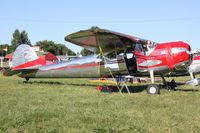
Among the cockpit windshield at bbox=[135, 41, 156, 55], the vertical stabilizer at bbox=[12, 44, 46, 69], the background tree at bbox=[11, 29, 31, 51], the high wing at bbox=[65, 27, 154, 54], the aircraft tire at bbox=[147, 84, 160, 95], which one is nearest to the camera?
the aircraft tire at bbox=[147, 84, 160, 95]

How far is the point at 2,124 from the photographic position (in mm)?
5402

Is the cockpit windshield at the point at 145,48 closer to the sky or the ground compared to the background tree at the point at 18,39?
closer to the ground

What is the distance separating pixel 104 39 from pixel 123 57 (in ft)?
3.62

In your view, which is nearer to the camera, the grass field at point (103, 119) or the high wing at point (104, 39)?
the grass field at point (103, 119)

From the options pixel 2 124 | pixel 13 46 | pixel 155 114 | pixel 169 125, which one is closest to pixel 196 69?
pixel 155 114

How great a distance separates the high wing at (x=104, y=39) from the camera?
11.5 m

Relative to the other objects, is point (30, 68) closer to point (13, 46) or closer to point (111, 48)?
point (111, 48)

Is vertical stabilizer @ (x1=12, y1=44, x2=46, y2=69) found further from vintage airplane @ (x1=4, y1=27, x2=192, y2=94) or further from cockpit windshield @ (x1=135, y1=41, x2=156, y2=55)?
cockpit windshield @ (x1=135, y1=41, x2=156, y2=55)

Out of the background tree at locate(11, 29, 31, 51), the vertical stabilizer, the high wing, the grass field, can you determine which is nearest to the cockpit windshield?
the high wing

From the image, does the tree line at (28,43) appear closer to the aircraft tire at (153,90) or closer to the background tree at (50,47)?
the background tree at (50,47)

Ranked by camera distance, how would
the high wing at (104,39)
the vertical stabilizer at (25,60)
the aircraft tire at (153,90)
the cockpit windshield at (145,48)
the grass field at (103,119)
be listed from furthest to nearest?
the vertical stabilizer at (25,60), the cockpit windshield at (145,48), the high wing at (104,39), the aircraft tire at (153,90), the grass field at (103,119)

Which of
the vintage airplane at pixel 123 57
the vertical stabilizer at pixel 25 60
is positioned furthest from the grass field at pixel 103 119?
the vertical stabilizer at pixel 25 60

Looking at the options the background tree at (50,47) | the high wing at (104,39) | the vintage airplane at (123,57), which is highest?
the background tree at (50,47)

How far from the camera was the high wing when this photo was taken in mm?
11523
